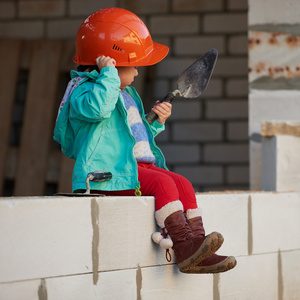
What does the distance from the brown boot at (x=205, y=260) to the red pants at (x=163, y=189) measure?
0.04 metres

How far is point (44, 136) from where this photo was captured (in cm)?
523

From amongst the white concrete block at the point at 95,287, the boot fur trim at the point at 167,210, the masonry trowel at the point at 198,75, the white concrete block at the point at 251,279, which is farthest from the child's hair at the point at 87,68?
the white concrete block at the point at 251,279

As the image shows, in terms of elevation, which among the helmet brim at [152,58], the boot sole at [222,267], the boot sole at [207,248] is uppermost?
→ the helmet brim at [152,58]

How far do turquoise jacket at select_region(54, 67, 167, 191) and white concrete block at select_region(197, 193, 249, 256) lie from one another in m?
0.40

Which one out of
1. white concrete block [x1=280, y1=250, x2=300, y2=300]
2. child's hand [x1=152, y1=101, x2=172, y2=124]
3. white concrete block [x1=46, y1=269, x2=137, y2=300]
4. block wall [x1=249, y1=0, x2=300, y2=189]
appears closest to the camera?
white concrete block [x1=46, y1=269, x2=137, y2=300]

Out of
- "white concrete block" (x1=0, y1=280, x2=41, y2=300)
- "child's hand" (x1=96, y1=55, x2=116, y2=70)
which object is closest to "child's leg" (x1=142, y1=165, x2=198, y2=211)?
"child's hand" (x1=96, y1=55, x2=116, y2=70)

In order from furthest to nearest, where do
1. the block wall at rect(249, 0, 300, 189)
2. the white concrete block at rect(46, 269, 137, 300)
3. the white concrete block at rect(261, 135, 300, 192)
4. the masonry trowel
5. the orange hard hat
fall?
the block wall at rect(249, 0, 300, 189), the white concrete block at rect(261, 135, 300, 192), the masonry trowel, the orange hard hat, the white concrete block at rect(46, 269, 137, 300)

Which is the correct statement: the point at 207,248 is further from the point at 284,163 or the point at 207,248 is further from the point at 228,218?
the point at 284,163

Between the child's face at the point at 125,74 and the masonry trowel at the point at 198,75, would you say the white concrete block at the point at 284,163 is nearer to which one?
the masonry trowel at the point at 198,75

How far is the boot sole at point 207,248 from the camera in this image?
240 cm

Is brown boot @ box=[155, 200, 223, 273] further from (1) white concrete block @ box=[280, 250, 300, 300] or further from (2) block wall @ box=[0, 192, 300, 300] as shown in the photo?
(1) white concrete block @ box=[280, 250, 300, 300]

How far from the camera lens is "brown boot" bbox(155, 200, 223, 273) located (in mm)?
2467

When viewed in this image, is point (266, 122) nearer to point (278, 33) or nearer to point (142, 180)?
point (278, 33)

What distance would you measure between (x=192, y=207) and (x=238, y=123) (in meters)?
3.04
